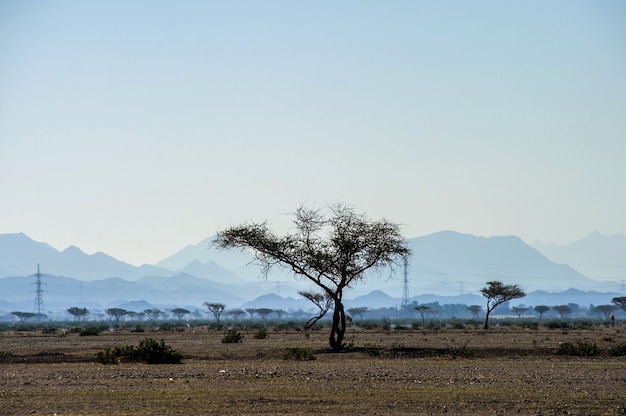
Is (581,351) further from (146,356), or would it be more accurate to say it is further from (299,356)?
(146,356)

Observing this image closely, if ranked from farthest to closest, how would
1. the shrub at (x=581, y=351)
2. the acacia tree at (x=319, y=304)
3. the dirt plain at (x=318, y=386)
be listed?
the acacia tree at (x=319, y=304) → the shrub at (x=581, y=351) → the dirt plain at (x=318, y=386)

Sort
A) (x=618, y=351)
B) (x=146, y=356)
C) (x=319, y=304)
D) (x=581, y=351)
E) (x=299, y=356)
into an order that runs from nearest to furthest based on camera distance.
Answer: (x=146, y=356), (x=299, y=356), (x=581, y=351), (x=618, y=351), (x=319, y=304)

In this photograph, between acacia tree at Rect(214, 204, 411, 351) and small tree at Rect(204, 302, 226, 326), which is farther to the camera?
small tree at Rect(204, 302, 226, 326)

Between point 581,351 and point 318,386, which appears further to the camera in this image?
point 581,351

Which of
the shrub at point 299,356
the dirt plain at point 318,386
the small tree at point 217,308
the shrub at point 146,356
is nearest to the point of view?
the dirt plain at point 318,386

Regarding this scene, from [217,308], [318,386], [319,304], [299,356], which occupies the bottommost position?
[318,386]

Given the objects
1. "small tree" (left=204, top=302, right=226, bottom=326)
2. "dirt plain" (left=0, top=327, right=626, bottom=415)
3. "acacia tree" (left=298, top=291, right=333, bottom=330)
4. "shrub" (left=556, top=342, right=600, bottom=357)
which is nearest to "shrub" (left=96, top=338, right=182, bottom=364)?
"dirt plain" (left=0, top=327, right=626, bottom=415)

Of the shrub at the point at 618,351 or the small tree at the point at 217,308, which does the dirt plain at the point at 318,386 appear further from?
the small tree at the point at 217,308

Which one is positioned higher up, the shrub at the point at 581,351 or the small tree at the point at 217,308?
the small tree at the point at 217,308

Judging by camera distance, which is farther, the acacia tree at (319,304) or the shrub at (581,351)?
the acacia tree at (319,304)

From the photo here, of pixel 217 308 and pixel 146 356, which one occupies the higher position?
pixel 217 308

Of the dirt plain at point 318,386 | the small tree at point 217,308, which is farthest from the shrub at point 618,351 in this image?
the small tree at point 217,308

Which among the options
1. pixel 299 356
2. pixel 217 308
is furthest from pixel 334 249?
pixel 217 308

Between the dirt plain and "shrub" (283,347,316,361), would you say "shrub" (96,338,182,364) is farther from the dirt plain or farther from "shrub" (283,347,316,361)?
"shrub" (283,347,316,361)
